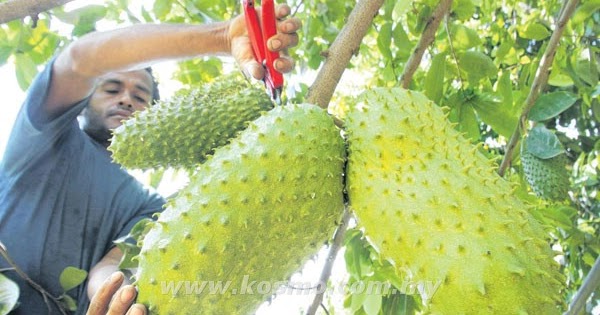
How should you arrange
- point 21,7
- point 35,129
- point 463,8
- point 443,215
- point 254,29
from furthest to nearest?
point 463,8 < point 35,129 < point 254,29 < point 21,7 < point 443,215

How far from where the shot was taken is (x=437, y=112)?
147 centimetres

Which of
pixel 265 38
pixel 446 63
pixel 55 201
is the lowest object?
pixel 55 201

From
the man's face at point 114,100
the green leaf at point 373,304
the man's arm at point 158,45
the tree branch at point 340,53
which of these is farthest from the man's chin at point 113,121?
the tree branch at point 340,53

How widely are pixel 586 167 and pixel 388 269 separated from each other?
2.84 m

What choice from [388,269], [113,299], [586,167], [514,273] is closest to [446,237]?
[514,273]

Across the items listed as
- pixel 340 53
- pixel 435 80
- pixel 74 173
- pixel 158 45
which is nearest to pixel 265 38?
pixel 340 53

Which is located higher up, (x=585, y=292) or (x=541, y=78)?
(x=541, y=78)

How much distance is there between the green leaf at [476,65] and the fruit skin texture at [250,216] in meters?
1.38

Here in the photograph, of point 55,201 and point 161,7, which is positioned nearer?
point 55,201

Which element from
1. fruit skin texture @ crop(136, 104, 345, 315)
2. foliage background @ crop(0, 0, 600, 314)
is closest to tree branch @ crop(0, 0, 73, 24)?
foliage background @ crop(0, 0, 600, 314)

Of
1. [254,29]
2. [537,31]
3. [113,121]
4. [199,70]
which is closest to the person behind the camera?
[254,29]

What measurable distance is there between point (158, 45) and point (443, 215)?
140cm

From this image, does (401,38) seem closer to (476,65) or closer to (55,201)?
(476,65)

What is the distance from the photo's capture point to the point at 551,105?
2510mm
